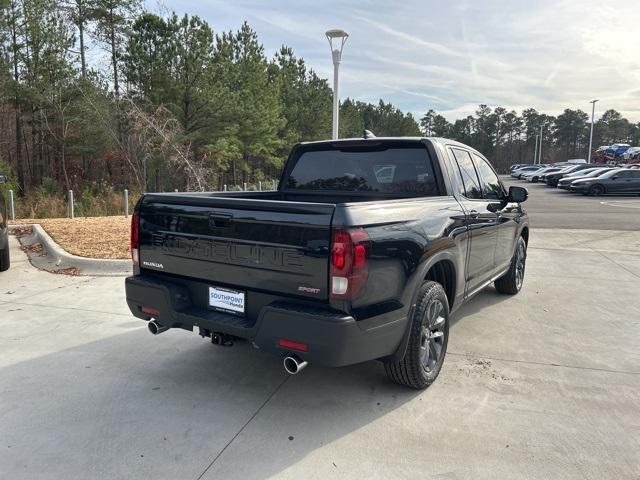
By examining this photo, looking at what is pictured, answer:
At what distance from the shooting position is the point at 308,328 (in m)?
2.86

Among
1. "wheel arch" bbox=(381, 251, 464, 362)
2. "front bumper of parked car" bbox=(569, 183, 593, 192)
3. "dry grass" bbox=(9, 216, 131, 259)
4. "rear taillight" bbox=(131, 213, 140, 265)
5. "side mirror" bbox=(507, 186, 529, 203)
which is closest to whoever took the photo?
"wheel arch" bbox=(381, 251, 464, 362)

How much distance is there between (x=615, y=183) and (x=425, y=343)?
2890 centimetres

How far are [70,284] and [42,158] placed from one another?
2477 centimetres

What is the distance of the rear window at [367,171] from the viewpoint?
4.27m

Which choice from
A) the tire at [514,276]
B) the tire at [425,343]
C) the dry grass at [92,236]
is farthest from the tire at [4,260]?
the tire at [514,276]

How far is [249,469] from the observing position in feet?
8.78

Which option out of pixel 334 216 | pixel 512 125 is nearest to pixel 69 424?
pixel 334 216

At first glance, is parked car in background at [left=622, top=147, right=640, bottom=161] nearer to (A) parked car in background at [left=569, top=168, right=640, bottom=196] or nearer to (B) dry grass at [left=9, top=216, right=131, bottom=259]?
(A) parked car in background at [left=569, top=168, right=640, bottom=196]

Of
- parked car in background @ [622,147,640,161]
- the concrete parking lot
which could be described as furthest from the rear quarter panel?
parked car in background @ [622,147,640,161]

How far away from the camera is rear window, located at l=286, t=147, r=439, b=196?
4266 mm

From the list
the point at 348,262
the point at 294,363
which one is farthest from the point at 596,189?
the point at 294,363

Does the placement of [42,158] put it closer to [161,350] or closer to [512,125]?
[161,350]

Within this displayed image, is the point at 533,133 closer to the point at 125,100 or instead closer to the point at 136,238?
the point at 125,100

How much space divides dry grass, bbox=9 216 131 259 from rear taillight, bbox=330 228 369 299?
5897mm
